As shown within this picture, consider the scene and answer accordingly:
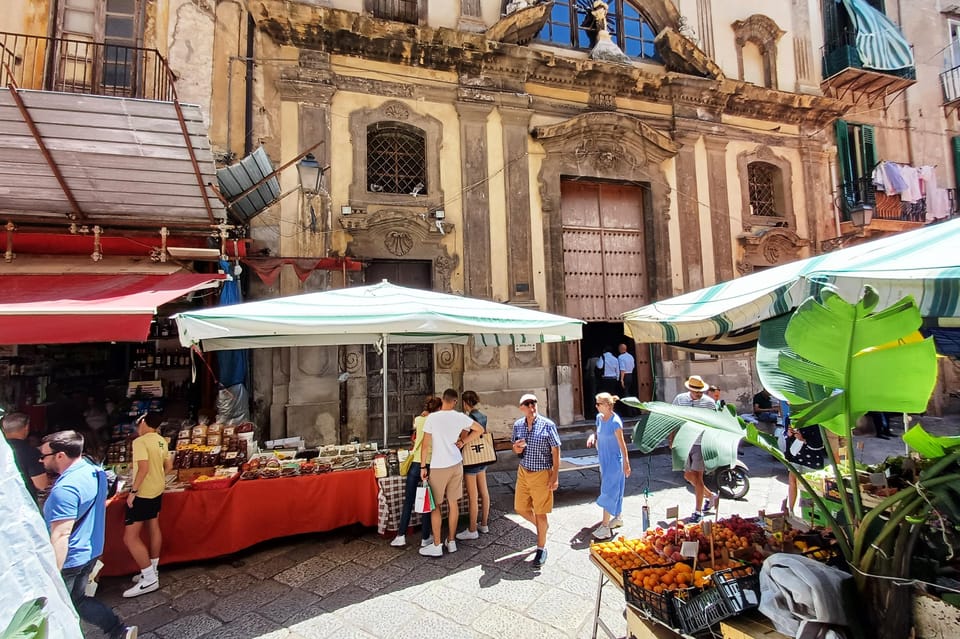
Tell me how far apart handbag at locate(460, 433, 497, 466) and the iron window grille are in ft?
33.9

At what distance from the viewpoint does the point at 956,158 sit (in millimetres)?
13617

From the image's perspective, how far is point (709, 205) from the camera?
11.1 metres

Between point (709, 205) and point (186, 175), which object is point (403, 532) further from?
point (709, 205)

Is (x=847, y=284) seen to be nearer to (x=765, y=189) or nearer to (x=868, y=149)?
(x=765, y=189)

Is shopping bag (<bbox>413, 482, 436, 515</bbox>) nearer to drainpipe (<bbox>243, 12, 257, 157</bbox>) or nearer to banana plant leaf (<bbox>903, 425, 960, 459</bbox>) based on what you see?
banana plant leaf (<bbox>903, 425, 960, 459</bbox>)

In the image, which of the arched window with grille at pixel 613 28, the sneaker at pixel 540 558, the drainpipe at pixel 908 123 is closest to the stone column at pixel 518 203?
the arched window with grille at pixel 613 28

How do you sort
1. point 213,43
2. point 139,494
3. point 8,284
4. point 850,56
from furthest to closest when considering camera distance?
point 850,56
point 213,43
point 8,284
point 139,494

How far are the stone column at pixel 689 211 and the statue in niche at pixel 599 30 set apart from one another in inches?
91.9

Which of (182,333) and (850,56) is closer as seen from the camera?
(182,333)

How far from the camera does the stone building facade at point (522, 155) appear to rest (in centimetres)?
816

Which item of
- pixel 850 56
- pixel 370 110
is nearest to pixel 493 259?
pixel 370 110

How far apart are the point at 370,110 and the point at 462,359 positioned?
16.5 feet

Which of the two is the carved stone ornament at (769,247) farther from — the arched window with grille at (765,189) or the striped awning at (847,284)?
the striped awning at (847,284)

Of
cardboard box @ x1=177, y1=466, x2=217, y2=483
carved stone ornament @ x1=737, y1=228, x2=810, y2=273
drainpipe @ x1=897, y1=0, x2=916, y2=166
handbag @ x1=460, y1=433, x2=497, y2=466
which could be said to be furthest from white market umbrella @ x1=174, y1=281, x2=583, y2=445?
drainpipe @ x1=897, y1=0, x2=916, y2=166
